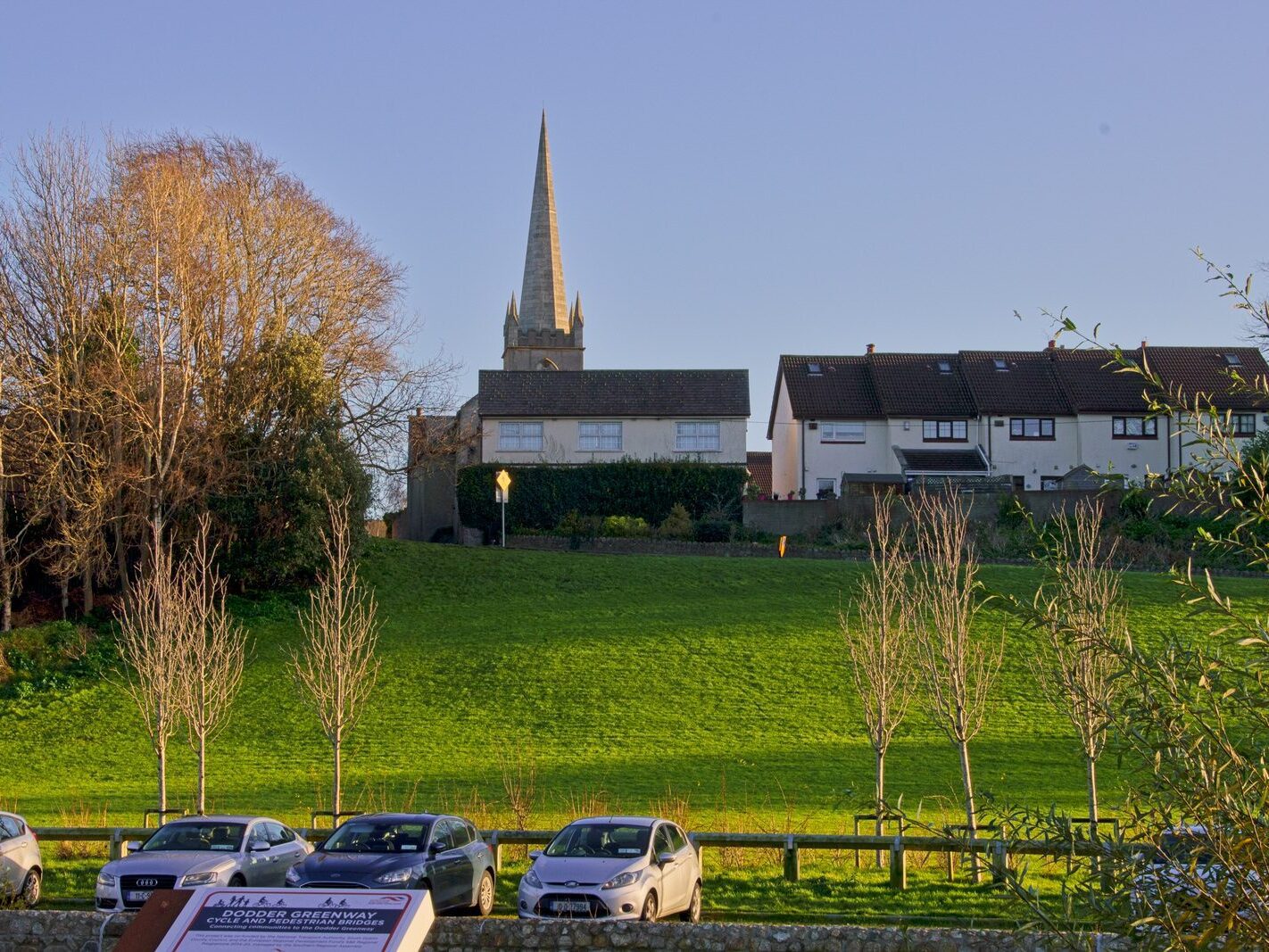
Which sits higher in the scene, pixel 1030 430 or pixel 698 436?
pixel 1030 430

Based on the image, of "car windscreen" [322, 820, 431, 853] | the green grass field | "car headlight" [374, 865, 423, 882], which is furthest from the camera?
the green grass field

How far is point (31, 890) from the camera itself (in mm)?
18625

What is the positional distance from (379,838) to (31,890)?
4.79 metres

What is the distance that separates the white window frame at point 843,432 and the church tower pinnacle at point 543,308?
97.5 feet

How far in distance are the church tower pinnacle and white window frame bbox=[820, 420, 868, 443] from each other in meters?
29.7

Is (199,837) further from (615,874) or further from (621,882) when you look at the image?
(621,882)

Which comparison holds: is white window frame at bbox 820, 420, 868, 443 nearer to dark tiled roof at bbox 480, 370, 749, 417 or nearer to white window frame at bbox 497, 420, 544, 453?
dark tiled roof at bbox 480, 370, 749, 417

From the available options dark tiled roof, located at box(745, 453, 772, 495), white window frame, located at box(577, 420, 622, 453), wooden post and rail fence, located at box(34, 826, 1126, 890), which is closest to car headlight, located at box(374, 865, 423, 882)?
wooden post and rail fence, located at box(34, 826, 1126, 890)

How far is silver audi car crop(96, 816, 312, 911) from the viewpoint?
1745cm

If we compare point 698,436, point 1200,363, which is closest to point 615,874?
point 698,436

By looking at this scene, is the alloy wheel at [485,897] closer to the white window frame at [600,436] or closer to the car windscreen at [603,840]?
the car windscreen at [603,840]

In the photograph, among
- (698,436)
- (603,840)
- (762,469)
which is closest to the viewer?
(603,840)

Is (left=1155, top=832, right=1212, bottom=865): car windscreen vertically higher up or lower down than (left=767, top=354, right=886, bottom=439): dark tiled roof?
lower down

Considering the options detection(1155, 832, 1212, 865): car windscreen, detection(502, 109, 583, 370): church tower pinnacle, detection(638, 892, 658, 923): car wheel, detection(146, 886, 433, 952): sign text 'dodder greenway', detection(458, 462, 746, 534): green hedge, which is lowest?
detection(638, 892, 658, 923): car wheel
